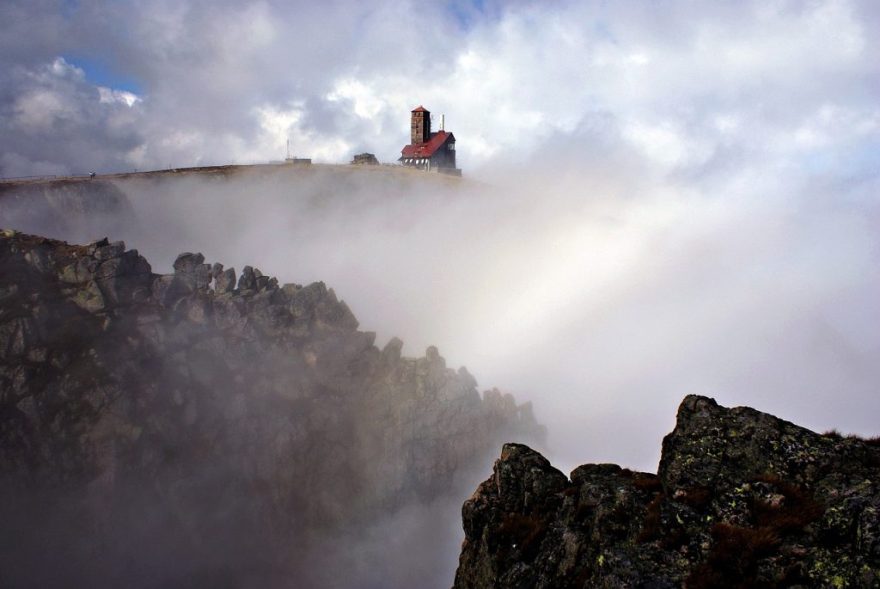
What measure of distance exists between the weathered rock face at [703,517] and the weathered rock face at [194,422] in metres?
83.0

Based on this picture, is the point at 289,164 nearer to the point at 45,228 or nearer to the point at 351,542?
the point at 45,228

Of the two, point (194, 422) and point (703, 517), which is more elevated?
point (194, 422)

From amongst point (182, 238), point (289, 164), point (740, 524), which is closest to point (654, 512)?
point (740, 524)

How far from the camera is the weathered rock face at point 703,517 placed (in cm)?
1562

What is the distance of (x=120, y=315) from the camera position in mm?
93562

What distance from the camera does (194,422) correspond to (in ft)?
312

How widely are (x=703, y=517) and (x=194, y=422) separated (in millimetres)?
94870

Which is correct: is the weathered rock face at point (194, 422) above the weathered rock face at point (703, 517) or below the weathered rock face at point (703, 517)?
above

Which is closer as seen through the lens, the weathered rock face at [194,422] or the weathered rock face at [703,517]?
the weathered rock face at [703,517]

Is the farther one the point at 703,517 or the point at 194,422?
the point at 194,422

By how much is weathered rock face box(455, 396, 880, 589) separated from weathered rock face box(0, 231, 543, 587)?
272ft

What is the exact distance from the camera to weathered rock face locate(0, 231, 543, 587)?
81.9m

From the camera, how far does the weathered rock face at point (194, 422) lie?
81938 millimetres

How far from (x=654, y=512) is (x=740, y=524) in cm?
271
